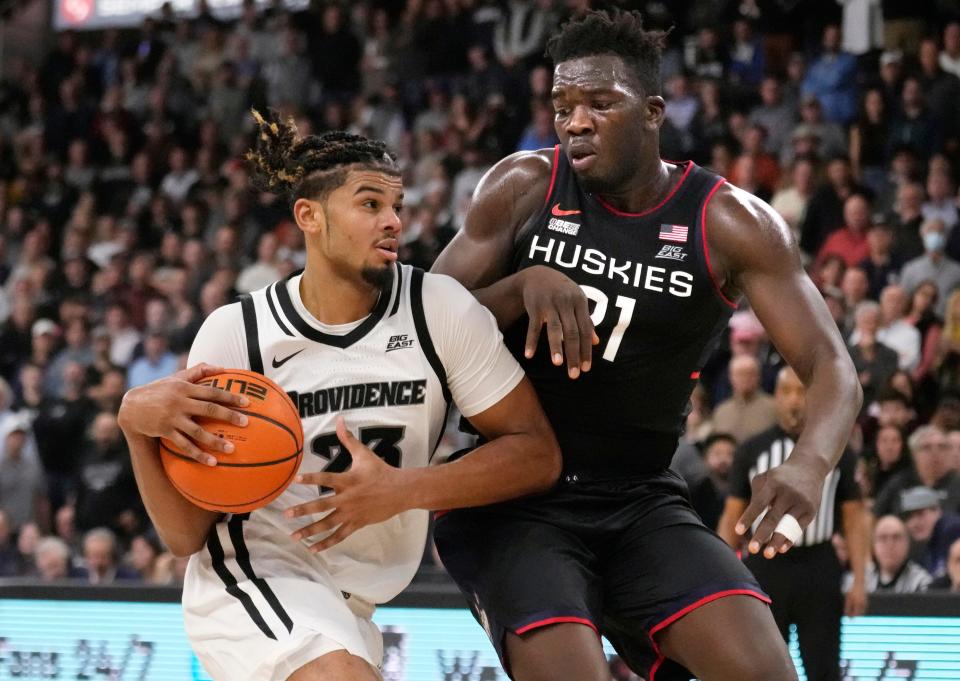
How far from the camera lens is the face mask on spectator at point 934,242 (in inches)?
348

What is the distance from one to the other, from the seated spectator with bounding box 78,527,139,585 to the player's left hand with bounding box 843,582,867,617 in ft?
16.2

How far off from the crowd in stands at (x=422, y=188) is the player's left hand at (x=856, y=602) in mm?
910

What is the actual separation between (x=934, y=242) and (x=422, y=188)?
456cm

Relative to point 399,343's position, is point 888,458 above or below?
below

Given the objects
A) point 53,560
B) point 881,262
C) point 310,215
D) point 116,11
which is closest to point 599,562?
point 310,215

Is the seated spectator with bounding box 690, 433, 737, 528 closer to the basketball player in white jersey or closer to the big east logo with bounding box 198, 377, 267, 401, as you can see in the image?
the basketball player in white jersey

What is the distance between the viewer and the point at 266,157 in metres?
4.11

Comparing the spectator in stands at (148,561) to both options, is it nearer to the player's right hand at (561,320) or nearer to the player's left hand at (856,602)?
the player's left hand at (856,602)

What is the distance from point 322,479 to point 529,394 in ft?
2.15

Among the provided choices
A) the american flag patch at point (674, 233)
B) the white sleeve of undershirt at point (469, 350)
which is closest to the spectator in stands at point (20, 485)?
the white sleeve of undershirt at point (469, 350)

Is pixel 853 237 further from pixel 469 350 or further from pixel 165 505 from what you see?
pixel 165 505

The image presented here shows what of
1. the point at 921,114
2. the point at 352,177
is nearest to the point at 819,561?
the point at 352,177

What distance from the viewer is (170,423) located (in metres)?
3.50

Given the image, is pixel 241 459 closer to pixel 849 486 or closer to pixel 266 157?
pixel 266 157
